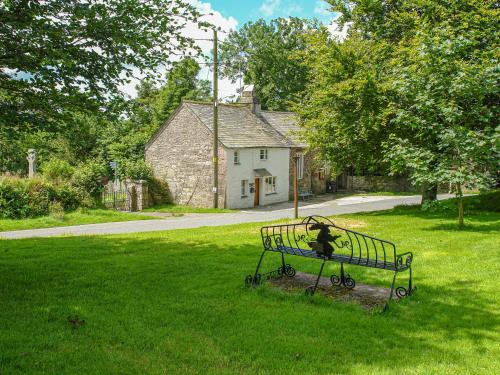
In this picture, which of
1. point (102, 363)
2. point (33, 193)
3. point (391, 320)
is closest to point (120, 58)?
point (102, 363)

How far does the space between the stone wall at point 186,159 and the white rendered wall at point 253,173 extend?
0.66 m

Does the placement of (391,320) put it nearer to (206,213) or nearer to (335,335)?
(335,335)

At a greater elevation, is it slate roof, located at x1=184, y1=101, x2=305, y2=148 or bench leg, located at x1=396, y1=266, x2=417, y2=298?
slate roof, located at x1=184, y1=101, x2=305, y2=148

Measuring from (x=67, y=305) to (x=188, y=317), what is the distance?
2377mm

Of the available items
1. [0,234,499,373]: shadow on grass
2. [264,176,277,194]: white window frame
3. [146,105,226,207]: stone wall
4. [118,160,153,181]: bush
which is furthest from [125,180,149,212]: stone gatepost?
[0,234,499,373]: shadow on grass

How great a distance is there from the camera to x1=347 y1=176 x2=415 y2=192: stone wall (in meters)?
45.0

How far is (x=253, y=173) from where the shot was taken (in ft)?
120

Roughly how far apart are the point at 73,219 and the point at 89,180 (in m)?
3.72

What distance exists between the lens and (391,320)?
8312 millimetres

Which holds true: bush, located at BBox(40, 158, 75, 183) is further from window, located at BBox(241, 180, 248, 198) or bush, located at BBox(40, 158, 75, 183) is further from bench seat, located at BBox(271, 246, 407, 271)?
bench seat, located at BBox(271, 246, 407, 271)

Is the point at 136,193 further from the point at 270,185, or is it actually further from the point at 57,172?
the point at 270,185

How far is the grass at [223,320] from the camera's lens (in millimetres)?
6617

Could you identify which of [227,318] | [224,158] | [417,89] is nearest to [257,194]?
[224,158]

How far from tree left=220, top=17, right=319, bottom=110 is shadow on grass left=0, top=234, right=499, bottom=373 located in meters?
54.5
